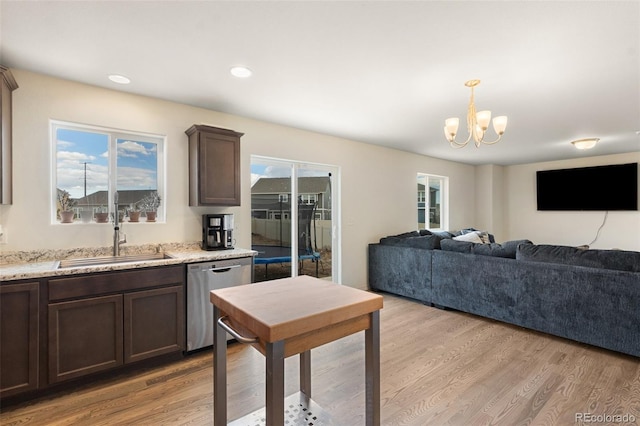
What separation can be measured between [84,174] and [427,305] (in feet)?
14.0

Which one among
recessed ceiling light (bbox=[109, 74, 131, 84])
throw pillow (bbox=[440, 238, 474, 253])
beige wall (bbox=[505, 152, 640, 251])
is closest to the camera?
recessed ceiling light (bbox=[109, 74, 131, 84])

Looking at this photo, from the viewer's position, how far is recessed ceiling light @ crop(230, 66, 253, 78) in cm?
243

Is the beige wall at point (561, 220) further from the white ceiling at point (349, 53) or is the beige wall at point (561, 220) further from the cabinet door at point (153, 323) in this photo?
the cabinet door at point (153, 323)

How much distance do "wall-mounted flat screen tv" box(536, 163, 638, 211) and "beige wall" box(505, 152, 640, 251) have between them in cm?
12

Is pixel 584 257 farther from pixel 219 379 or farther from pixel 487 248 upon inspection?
pixel 219 379

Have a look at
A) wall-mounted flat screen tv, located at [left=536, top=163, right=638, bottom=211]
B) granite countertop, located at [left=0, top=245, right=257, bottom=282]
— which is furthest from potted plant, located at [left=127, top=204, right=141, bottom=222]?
wall-mounted flat screen tv, located at [left=536, top=163, right=638, bottom=211]

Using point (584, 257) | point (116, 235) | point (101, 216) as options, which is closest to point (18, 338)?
point (116, 235)

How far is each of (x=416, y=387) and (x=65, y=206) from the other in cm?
330

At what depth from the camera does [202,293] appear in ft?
9.11

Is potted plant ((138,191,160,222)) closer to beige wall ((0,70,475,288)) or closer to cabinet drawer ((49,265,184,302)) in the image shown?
beige wall ((0,70,475,288))

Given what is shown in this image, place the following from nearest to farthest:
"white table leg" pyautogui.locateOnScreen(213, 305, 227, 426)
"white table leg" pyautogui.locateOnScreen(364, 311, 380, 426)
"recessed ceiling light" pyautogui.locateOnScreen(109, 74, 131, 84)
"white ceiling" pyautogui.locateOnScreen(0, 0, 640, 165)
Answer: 1. "white table leg" pyautogui.locateOnScreen(364, 311, 380, 426)
2. "white table leg" pyautogui.locateOnScreen(213, 305, 227, 426)
3. "white ceiling" pyautogui.locateOnScreen(0, 0, 640, 165)
4. "recessed ceiling light" pyautogui.locateOnScreen(109, 74, 131, 84)

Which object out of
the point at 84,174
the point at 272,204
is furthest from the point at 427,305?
the point at 84,174

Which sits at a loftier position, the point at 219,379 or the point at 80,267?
the point at 80,267

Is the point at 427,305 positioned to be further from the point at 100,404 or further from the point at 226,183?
the point at 100,404
